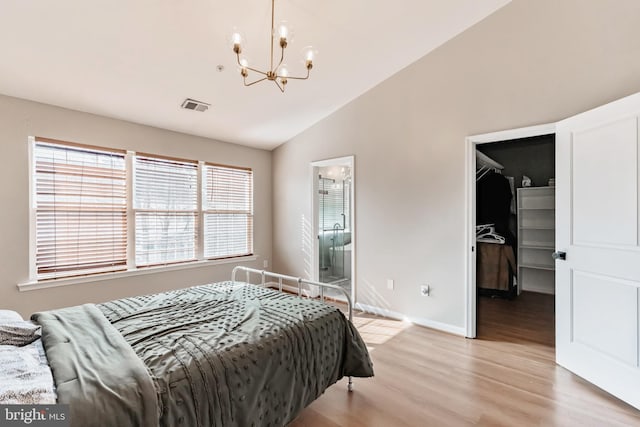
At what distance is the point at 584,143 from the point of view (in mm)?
2408

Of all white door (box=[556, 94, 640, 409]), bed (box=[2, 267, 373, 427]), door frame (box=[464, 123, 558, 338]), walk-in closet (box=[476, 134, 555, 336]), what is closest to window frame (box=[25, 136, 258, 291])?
bed (box=[2, 267, 373, 427])

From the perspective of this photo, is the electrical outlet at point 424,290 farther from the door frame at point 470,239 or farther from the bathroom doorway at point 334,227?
the bathroom doorway at point 334,227

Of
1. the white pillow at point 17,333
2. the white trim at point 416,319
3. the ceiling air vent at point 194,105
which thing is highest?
the ceiling air vent at point 194,105

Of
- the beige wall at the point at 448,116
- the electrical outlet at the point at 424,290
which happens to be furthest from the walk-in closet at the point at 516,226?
the beige wall at the point at 448,116

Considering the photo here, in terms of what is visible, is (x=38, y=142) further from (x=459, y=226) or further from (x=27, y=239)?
(x=459, y=226)

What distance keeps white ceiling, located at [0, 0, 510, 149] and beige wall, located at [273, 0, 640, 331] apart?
321mm

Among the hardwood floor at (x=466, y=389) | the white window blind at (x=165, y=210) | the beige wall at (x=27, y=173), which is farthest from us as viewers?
the white window blind at (x=165, y=210)

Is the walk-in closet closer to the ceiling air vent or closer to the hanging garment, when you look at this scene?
the hanging garment

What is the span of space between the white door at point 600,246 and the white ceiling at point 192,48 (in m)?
1.59

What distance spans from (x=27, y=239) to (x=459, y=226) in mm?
4392

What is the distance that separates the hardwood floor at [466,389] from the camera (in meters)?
1.95

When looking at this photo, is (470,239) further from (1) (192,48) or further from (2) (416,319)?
(1) (192,48)

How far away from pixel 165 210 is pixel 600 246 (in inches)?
178

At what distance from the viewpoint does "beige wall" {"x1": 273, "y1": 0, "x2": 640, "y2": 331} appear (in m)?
2.55
